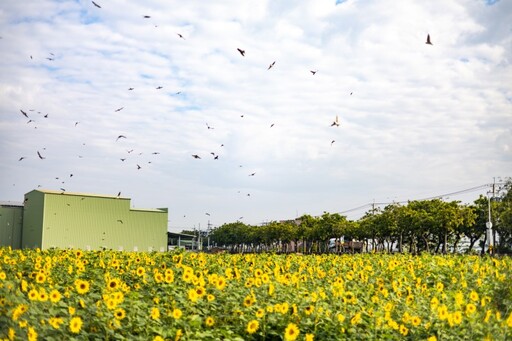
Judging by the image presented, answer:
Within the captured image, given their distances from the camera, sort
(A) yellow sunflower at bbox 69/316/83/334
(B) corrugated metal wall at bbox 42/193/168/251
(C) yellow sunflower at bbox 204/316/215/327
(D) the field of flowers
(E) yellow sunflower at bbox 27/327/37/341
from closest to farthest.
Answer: (E) yellow sunflower at bbox 27/327/37/341
(A) yellow sunflower at bbox 69/316/83/334
(D) the field of flowers
(C) yellow sunflower at bbox 204/316/215/327
(B) corrugated metal wall at bbox 42/193/168/251

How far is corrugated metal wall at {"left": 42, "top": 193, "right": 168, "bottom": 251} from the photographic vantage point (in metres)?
47.2

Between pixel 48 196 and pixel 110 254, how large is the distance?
3775 centimetres

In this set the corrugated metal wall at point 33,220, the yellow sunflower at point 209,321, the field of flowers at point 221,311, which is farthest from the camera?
the corrugated metal wall at point 33,220

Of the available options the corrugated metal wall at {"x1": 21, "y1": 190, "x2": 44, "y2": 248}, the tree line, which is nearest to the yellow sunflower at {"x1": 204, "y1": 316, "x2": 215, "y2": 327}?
the tree line

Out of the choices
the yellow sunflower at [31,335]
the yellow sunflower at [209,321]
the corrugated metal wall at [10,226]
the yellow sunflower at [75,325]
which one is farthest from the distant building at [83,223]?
the yellow sunflower at [31,335]

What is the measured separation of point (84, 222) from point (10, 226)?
6835 millimetres

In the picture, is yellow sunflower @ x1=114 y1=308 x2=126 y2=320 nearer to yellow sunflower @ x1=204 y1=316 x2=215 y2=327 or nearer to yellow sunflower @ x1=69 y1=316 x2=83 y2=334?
yellow sunflower @ x1=69 y1=316 x2=83 y2=334

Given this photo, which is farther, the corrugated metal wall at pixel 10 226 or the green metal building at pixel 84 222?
the corrugated metal wall at pixel 10 226

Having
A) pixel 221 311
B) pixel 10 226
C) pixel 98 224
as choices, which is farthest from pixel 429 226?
pixel 221 311

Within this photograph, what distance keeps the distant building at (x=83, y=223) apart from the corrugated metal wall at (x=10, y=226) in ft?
0.65

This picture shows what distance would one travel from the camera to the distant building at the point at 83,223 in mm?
46969

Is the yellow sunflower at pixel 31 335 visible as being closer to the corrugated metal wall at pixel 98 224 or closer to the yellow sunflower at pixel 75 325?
the yellow sunflower at pixel 75 325

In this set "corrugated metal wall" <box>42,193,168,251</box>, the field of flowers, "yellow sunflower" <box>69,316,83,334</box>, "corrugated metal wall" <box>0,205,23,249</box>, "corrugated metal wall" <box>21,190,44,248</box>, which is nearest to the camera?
"yellow sunflower" <box>69,316,83,334</box>

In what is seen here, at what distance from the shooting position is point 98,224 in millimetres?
49844
